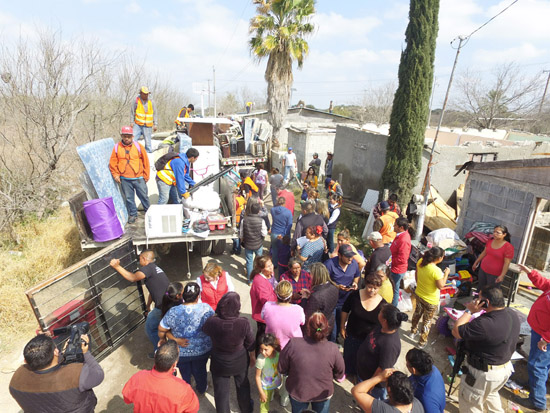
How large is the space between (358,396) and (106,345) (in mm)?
3589

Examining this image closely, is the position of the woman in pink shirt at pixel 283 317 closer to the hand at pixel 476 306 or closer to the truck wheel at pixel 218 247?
the hand at pixel 476 306

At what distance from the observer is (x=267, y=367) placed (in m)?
3.02

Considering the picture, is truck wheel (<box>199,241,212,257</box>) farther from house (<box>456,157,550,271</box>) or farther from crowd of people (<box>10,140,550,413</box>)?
house (<box>456,157,550,271</box>)

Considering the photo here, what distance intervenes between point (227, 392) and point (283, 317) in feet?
3.19

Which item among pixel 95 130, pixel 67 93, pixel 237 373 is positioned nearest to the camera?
pixel 237 373

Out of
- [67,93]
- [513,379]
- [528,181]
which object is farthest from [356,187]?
[67,93]

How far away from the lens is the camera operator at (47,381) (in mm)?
2314

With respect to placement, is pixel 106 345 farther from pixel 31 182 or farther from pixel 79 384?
pixel 31 182

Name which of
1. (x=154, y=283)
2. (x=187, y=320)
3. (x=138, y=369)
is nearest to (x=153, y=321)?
(x=154, y=283)

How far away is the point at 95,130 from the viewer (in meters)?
11.3

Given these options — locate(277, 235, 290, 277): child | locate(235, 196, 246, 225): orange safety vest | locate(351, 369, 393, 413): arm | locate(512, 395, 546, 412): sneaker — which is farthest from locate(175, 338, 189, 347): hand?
locate(512, 395, 546, 412): sneaker

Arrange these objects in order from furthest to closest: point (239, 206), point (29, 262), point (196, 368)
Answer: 1. point (239, 206)
2. point (29, 262)
3. point (196, 368)

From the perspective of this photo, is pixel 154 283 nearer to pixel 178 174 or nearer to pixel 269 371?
pixel 269 371

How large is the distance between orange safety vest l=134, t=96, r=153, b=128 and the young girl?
6.99 metres
